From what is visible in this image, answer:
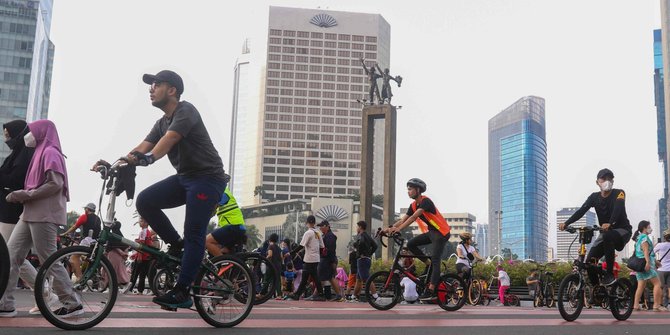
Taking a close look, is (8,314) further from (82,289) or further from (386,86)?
(386,86)

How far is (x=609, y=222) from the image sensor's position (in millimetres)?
7469

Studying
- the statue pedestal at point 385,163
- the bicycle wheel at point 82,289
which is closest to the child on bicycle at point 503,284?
the statue pedestal at point 385,163

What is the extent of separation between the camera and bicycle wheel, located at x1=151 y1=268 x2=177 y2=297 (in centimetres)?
508

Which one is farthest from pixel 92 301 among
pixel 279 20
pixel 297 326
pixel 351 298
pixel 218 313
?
pixel 279 20

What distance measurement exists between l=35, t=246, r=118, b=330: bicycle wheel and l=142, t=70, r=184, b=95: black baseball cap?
1.33 m

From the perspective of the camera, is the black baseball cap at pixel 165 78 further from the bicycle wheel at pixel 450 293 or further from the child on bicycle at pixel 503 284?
the child on bicycle at pixel 503 284

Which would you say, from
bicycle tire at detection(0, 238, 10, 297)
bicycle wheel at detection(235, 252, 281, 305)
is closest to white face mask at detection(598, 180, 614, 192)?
bicycle wheel at detection(235, 252, 281, 305)

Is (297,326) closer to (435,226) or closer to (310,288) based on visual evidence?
(435,226)

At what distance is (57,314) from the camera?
4.59m

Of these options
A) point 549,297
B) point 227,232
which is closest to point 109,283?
point 227,232

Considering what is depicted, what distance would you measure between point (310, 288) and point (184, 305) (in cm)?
1123

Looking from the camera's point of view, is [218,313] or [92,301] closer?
[92,301]

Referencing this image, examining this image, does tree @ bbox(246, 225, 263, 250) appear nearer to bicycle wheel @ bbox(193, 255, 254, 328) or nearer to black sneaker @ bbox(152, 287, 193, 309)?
bicycle wheel @ bbox(193, 255, 254, 328)

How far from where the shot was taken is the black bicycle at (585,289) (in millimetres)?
7207
